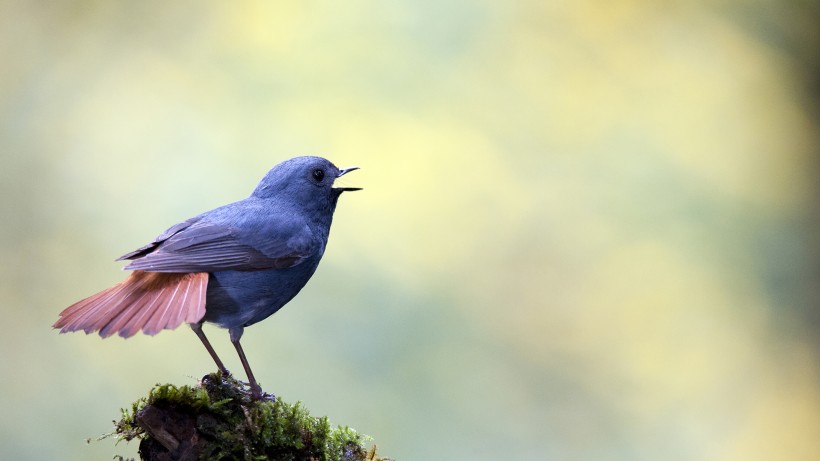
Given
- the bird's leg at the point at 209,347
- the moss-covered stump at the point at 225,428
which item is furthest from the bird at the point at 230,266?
the moss-covered stump at the point at 225,428

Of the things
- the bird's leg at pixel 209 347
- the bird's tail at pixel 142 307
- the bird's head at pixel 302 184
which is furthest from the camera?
the bird's head at pixel 302 184

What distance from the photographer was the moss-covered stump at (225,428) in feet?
9.80

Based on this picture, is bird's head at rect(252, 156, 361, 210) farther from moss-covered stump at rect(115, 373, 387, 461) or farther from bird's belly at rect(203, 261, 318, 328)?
moss-covered stump at rect(115, 373, 387, 461)

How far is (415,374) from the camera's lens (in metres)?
5.75

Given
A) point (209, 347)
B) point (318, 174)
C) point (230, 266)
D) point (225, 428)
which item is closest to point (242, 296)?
point (230, 266)

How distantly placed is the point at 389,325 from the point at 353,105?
63.5 inches

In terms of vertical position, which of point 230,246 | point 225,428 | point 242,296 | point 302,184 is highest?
point 302,184

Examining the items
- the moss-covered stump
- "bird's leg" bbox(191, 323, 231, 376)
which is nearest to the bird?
"bird's leg" bbox(191, 323, 231, 376)

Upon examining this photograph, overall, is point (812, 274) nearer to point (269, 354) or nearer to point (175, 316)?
point (269, 354)

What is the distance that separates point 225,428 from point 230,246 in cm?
71

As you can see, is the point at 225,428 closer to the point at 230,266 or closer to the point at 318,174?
the point at 230,266

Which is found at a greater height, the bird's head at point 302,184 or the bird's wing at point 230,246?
the bird's head at point 302,184

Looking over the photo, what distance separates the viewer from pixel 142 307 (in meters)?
3.07

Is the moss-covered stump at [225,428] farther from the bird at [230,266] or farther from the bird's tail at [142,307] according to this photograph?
the bird's tail at [142,307]
